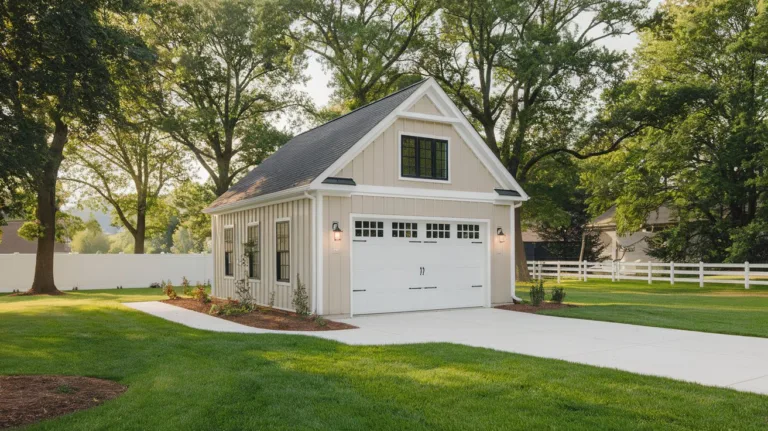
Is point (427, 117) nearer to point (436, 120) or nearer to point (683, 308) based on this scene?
point (436, 120)

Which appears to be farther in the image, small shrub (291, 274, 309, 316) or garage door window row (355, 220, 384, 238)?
garage door window row (355, 220, 384, 238)

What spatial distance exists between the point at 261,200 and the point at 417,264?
4.45 m

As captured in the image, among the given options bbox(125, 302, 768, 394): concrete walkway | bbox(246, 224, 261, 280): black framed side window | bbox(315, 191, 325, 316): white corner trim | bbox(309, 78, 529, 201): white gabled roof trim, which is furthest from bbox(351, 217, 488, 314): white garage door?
bbox(246, 224, 261, 280): black framed side window

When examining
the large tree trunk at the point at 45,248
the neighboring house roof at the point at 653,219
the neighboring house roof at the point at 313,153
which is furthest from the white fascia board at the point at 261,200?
the neighboring house roof at the point at 653,219

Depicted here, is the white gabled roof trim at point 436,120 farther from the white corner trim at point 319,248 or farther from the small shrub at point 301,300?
the small shrub at point 301,300

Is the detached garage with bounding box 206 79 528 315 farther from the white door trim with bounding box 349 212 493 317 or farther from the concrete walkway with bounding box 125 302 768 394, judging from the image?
the concrete walkway with bounding box 125 302 768 394

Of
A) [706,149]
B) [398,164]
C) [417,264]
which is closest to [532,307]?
[417,264]

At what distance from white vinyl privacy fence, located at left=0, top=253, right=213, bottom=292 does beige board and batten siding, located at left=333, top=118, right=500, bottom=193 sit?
59.4ft

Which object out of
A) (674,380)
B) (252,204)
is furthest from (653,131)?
(674,380)

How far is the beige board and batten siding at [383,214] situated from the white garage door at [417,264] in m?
0.27

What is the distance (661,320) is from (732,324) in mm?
1357

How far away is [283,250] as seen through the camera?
581 inches

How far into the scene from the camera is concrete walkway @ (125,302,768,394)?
781 centimetres

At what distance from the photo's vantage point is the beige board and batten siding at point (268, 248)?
13625mm
